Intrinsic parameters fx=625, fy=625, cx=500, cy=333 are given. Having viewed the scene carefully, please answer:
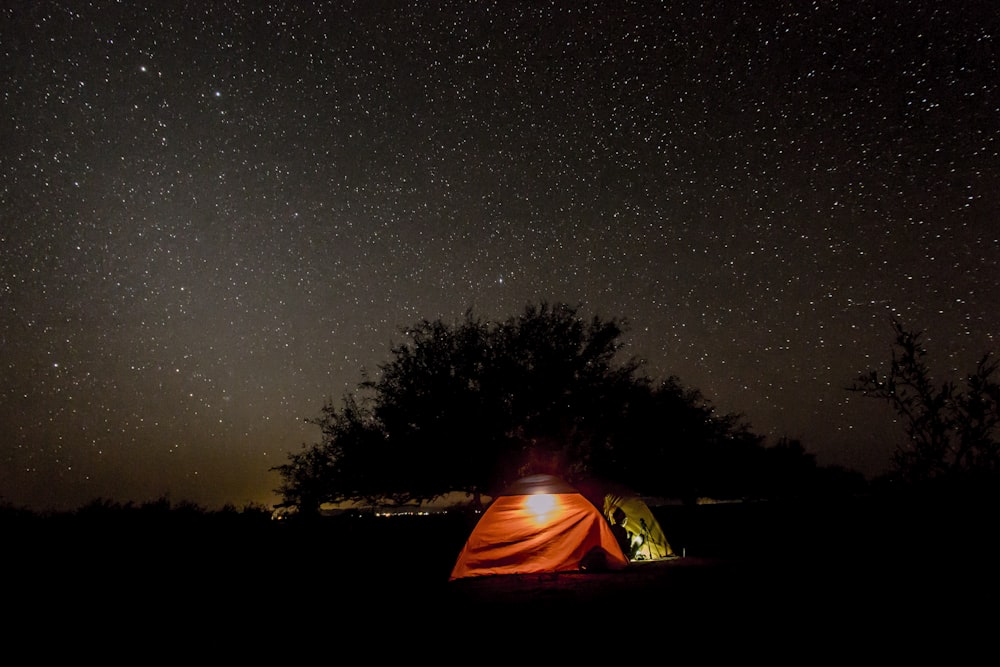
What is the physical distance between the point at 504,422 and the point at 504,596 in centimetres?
867

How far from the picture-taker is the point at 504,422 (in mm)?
16094

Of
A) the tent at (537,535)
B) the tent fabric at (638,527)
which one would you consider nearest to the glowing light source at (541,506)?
the tent at (537,535)

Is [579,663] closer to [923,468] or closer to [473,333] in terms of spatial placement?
[923,468]

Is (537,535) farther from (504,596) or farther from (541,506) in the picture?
(504,596)

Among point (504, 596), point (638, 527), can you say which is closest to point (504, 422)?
point (638, 527)

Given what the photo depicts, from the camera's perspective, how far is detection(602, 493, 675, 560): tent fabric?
1184cm

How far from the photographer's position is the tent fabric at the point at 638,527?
38.9ft

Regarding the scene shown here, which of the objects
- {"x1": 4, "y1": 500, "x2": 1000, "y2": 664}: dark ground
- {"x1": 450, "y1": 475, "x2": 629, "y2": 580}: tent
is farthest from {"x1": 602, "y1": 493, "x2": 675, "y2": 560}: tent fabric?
{"x1": 450, "y1": 475, "x2": 629, "y2": 580}: tent

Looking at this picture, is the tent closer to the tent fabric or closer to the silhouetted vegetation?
the tent fabric

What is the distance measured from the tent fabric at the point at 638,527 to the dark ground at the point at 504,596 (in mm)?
1104

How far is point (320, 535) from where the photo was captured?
418 inches

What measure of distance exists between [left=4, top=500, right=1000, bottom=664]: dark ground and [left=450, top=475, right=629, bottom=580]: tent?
0.39m

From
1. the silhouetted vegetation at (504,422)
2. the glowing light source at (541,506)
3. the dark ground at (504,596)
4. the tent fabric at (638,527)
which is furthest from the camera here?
the silhouetted vegetation at (504,422)

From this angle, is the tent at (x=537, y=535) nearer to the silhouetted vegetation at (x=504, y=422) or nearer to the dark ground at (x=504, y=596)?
the dark ground at (x=504, y=596)
